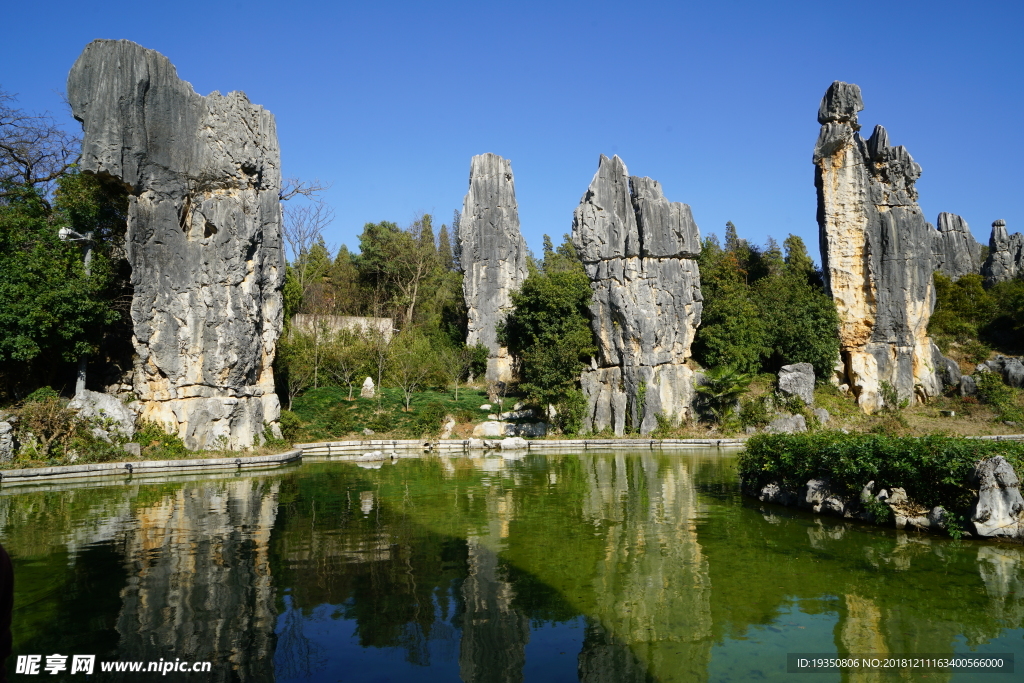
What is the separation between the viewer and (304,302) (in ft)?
112

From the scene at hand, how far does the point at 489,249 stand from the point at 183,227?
50.9 feet

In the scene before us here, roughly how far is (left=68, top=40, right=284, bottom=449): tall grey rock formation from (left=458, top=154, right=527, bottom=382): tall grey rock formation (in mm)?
13596

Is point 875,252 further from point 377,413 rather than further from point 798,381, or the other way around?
point 377,413

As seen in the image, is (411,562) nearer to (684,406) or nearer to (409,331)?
(684,406)

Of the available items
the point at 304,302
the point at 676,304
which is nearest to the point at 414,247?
the point at 304,302

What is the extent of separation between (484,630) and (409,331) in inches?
1045

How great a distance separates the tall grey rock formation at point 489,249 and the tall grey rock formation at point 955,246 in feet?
99.0

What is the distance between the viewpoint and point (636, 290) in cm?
2517

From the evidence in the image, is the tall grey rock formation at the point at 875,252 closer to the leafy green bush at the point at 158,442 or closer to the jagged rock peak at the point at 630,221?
the jagged rock peak at the point at 630,221

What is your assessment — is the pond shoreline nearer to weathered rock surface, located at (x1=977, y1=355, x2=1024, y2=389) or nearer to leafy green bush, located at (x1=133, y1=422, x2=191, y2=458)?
→ leafy green bush, located at (x1=133, y1=422, x2=191, y2=458)

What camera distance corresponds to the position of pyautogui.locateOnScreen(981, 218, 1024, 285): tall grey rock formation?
A: 41812 mm

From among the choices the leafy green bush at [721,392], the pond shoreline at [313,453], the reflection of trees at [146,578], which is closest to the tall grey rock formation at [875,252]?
the leafy green bush at [721,392]

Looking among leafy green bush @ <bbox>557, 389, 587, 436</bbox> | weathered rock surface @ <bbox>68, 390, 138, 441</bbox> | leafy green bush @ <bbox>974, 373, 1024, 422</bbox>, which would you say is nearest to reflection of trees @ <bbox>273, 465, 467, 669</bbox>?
weathered rock surface @ <bbox>68, 390, 138, 441</bbox>

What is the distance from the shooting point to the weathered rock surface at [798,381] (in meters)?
24.3
